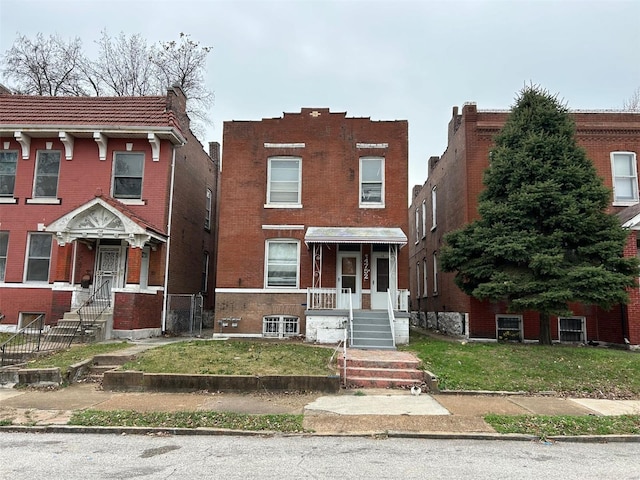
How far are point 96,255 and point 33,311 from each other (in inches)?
121

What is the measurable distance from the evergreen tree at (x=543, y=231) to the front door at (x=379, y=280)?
2670mm

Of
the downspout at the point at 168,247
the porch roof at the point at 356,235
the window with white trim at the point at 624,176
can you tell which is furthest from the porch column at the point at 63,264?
the window with white trim at the point at 624,176

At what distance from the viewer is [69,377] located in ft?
34.1

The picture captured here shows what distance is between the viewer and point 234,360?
443 inches

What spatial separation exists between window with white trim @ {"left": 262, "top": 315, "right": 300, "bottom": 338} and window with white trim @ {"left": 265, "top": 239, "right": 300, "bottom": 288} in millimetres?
1183

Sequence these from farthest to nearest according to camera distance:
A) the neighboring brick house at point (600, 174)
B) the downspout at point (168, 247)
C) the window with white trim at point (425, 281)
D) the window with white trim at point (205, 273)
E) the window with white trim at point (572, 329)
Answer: the window with white trim at point (425, 281) < the window with white trim at point (205, 273) < the downspout at point (168, 247) < the window with white trim at point (572, 329) < the neighboring brick house at point (600, 174)

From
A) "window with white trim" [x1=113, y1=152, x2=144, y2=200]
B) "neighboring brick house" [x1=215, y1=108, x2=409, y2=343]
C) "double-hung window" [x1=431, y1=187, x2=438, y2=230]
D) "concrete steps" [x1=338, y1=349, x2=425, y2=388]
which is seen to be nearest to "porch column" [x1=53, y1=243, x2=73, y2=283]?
"window with white trim" [x1=113, y1=152, x2=144, y2=200]

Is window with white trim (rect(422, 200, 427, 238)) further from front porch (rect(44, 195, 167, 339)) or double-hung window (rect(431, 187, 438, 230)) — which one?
front porch (rect(44, 195, 167, 339))

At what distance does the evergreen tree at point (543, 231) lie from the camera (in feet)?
44.5

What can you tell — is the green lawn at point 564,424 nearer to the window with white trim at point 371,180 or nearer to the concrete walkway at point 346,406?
the concrete walkway at point 346,406

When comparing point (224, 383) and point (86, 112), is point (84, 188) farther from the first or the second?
point (224, 383)

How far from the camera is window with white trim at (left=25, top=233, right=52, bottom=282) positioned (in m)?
17.8

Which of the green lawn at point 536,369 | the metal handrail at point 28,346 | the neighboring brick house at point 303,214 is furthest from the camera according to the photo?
the neighboring brick house at point 303,214

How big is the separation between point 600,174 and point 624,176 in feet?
3.46
